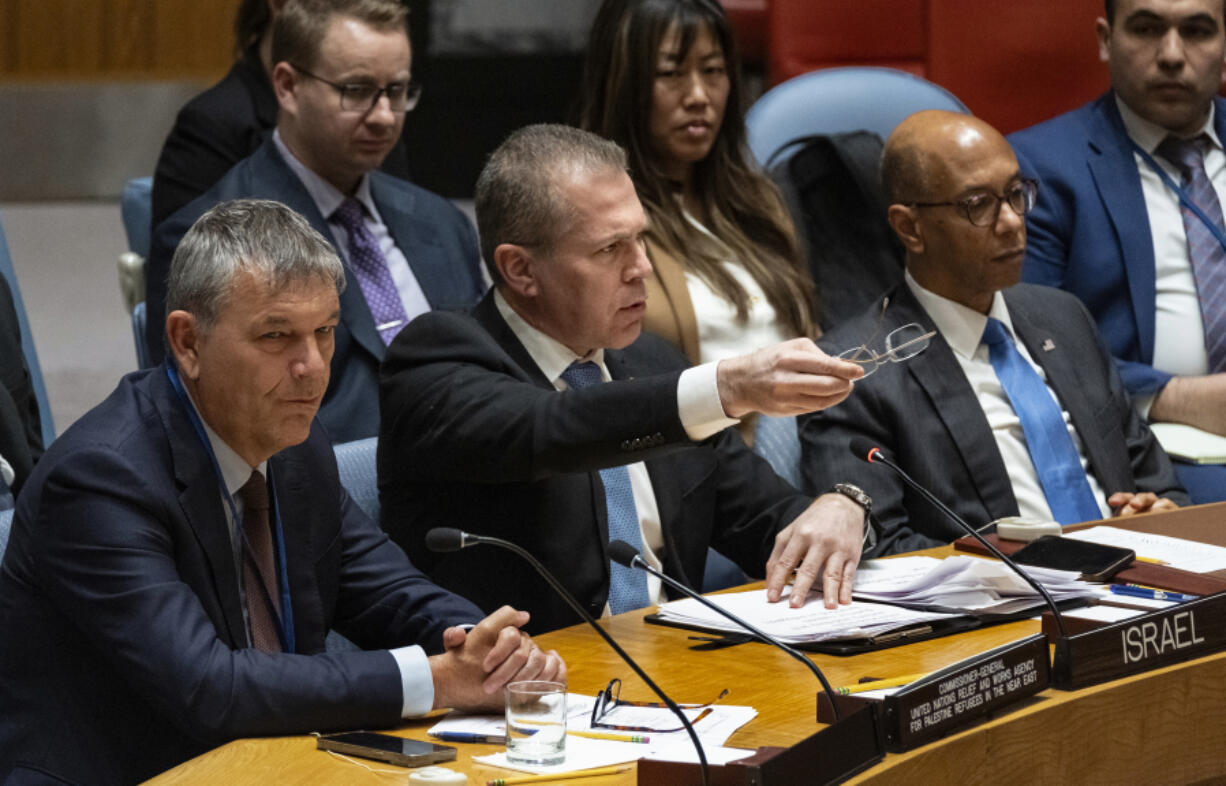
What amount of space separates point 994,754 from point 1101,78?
3.78 m

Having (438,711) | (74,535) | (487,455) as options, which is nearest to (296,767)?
(438,711)

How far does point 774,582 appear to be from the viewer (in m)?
2.23

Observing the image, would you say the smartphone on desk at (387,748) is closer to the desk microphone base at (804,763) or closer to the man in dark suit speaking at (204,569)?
the man in dark suit speaking at (204,569)

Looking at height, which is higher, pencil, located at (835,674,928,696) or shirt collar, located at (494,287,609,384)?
shirt collar, located at (494,287,609,384)

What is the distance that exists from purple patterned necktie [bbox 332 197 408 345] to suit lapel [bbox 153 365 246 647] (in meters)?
1.47

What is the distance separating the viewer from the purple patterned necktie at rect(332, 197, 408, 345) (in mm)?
3402

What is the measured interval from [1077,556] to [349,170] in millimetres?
1828

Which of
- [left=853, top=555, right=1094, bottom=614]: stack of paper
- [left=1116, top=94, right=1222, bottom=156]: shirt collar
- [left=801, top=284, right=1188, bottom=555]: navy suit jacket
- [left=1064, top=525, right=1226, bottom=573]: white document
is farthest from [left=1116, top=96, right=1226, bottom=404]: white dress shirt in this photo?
[left=853, top=555, right=1094, bottom=614]: stack of paper

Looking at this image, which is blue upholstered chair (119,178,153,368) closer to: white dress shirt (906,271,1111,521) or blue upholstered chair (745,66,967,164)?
blue upholstered chair (745,66,967,164)

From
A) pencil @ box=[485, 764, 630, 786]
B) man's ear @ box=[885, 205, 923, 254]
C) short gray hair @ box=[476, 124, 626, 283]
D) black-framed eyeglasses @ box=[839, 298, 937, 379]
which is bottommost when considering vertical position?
pencil @ box=[485, 764, 630, 786]

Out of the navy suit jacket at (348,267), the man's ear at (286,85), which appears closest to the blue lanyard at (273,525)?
the navy suit jacket at (348,267)

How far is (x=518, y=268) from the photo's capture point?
254 cm

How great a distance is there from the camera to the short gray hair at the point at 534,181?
250 cm

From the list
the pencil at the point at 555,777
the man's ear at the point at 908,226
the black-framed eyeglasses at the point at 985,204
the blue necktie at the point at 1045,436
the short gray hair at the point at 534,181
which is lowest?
the blue necktie at the point at 1045,436
